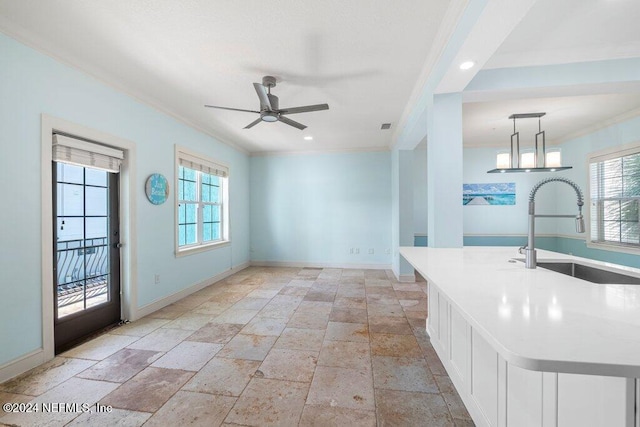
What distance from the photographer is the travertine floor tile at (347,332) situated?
107 inches

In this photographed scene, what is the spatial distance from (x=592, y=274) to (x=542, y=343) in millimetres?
1528

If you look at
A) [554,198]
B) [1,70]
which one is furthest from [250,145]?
[554,198]

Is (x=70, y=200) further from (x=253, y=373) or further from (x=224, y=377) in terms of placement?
(x=253, y=373)

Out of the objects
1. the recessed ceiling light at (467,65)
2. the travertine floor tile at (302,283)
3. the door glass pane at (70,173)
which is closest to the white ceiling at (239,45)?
the recessed ceiling light at (467,65)

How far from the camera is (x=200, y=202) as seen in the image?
4.63m

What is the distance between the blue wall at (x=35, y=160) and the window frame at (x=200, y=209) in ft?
0.83

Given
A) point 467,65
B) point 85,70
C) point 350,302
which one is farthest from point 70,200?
point 467,65

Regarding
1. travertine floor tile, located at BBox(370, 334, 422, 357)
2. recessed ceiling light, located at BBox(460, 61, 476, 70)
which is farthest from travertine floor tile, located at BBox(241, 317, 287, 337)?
recessed ceiling light, located at BBox(460, 61, 476, 70)

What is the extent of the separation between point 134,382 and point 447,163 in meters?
3.27

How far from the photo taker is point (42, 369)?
7.10 ft

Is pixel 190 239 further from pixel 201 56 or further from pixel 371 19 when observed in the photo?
pixel 371 19

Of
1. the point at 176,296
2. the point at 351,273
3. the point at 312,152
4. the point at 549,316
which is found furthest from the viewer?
the point at 312,152

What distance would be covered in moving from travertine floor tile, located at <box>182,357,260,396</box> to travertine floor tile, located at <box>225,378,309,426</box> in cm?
10

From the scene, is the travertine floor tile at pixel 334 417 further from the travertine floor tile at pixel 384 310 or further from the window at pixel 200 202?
the window at pixel 200 202
